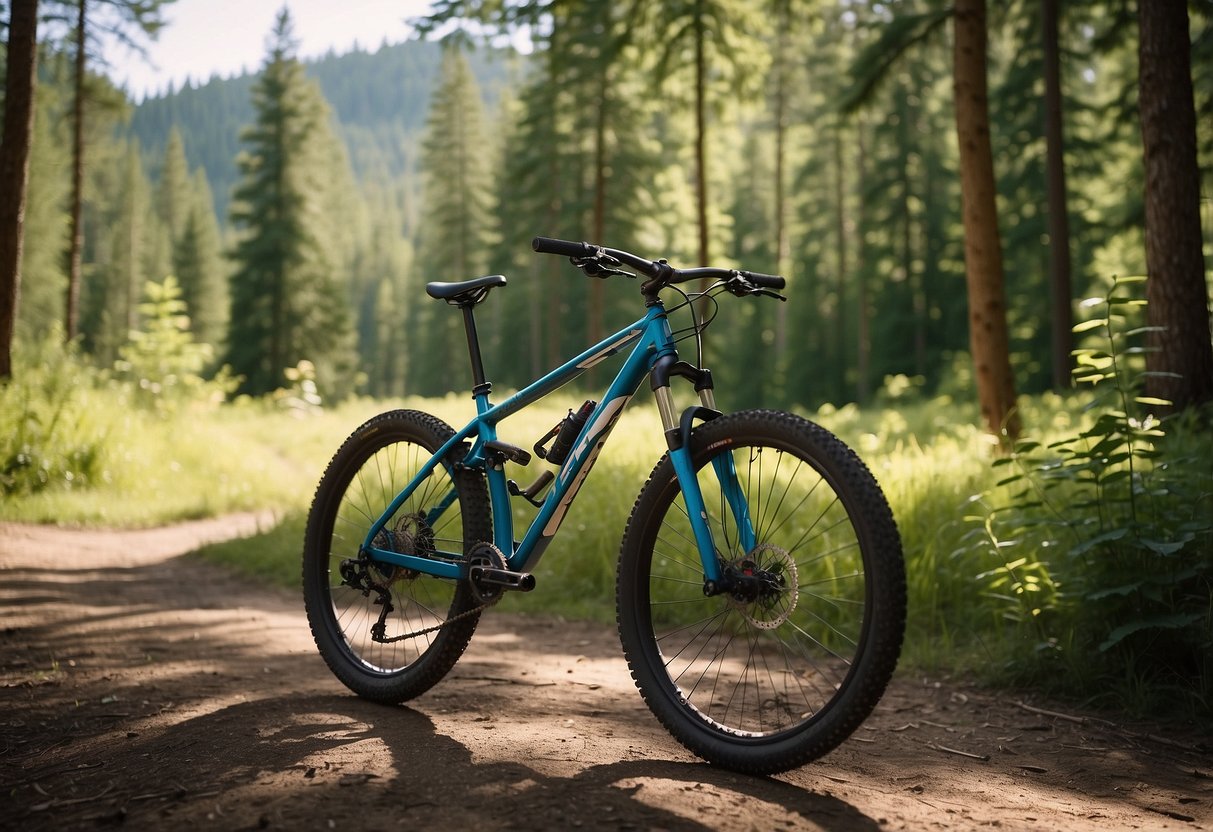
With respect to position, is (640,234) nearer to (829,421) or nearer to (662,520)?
(829,421)

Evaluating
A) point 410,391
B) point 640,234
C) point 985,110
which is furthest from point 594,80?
point 410,391

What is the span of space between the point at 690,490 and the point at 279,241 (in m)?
30.3

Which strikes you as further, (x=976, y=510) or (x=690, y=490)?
(x=976, y=510)

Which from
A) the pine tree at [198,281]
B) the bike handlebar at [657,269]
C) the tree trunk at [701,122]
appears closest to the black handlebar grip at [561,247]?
the bike handlebar at [657,269]

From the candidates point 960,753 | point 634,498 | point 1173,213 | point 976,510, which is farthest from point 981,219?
point 960,753

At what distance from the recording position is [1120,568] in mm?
4195

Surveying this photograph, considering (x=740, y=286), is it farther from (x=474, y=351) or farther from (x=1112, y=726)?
(x=1112, y=726)

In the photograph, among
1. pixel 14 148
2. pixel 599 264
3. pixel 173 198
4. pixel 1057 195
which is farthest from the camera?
pixel 173 198

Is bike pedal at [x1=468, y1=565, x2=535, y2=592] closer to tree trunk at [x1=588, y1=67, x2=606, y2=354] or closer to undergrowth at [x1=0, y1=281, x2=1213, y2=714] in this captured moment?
undergrowth at [x1=0, y1=281, x2=1213, y2=714]

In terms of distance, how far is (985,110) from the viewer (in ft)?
28.2

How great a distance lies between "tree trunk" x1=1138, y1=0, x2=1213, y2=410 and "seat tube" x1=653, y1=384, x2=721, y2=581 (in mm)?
3950

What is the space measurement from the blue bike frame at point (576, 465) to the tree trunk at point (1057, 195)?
41.4ft

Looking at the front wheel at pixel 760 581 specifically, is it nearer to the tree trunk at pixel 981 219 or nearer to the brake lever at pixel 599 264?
the brake lever at pixel 599 264

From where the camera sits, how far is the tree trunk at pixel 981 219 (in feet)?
27.6
